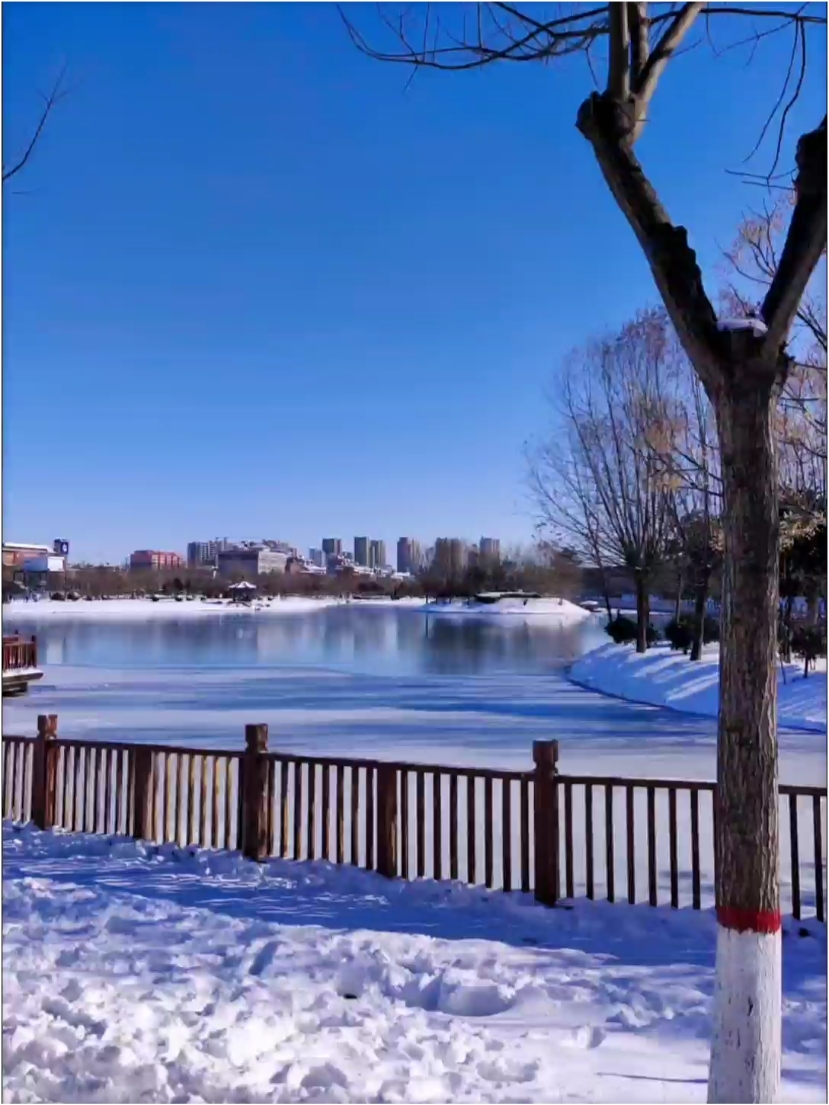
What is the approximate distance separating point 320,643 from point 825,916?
34.2m

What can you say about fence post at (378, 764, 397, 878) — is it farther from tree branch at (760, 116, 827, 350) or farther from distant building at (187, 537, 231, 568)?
distant building at (187, 537, 231, 568)

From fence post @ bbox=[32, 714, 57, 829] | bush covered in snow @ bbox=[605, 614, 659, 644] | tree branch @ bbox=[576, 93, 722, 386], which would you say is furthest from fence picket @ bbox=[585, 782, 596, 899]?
bush covered in snow @ bbox=[605, 614, 659, 644]

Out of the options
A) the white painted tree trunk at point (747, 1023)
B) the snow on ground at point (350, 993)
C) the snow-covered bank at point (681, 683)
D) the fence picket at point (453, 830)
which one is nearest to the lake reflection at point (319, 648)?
the snow-covered bank at point (681, 683)

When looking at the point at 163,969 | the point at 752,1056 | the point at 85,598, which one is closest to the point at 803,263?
the point at 752,1056

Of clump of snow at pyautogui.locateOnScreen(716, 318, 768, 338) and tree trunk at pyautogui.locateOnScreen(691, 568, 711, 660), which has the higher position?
clump of snow at pyautogui.locateOnScreen(716, 318, 768, 338)

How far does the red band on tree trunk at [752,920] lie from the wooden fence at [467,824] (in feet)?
8.38

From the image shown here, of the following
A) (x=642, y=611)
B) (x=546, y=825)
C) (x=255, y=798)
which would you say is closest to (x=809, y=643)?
(x=642, y=611)

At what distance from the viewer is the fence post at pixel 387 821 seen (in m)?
6.02

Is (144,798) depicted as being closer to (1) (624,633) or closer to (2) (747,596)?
(2) (747,596)

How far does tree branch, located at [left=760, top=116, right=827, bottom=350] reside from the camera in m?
2.84

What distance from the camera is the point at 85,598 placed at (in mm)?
83938

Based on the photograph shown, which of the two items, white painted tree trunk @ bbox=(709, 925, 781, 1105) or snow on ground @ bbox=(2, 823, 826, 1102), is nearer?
white painted tree trunk @ bbox=(709, 925, 781, 1105)

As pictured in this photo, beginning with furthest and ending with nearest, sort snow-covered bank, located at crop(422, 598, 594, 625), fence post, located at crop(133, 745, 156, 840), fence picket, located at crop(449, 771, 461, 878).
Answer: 1. snow-covered bank, located at crop(422, 598, 594, 625)
2. fence post, located at crop(133, 745, 156, 840)
3. fence picket, located at crop(449, 771, 461, 878)

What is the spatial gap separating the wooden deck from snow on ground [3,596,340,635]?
35.3m
